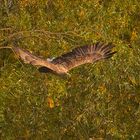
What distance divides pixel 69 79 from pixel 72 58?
68 cm

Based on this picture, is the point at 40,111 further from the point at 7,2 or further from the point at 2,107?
the point at 7,2

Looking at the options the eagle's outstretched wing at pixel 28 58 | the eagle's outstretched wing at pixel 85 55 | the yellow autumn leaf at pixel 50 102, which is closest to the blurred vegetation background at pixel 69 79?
the yellow autumn leaf at pixel 50 102

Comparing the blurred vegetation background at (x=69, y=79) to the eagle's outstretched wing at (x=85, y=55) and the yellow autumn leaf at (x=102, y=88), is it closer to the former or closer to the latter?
the yellow autumn leaf at (x=102, y=88)

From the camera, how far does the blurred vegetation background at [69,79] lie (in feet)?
25.9

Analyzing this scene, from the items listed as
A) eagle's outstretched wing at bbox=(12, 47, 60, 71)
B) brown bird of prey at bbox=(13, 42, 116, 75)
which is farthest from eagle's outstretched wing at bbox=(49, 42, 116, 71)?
eagle's outstretched wing at bbox=(12, 47, 60, 71)

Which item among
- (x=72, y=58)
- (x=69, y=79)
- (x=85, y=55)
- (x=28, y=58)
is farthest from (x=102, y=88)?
(x=28, y=58)

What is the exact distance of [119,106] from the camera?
30.0 ft

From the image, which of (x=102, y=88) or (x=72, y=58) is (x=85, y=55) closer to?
(x=72, y=58)

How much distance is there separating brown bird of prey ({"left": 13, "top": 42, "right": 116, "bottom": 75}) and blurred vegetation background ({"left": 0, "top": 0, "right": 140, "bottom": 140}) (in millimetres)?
185

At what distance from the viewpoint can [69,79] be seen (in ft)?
27.5

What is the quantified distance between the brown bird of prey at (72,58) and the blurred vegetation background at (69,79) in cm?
19

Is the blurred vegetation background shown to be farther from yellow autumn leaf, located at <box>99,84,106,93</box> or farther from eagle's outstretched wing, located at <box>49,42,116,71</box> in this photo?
eagle's outstretched wing, located at <box>49,42,116,71</box>

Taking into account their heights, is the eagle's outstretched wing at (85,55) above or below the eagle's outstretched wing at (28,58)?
above

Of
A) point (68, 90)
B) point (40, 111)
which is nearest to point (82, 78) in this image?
point (68, 90)
